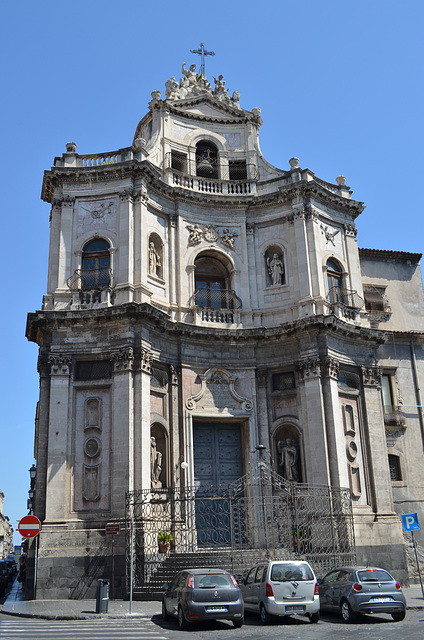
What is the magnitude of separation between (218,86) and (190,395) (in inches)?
669

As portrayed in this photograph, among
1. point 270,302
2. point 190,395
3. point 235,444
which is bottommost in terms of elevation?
point 235,444

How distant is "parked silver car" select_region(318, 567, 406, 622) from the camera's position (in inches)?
647

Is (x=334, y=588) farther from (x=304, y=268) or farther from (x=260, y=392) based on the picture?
(x=304, y=268)

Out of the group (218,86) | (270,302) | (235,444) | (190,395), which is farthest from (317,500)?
(218,86)

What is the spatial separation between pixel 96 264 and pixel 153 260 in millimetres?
2426

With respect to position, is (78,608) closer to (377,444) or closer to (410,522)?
(410,522)

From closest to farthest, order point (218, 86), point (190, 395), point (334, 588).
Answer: point (334, 588), point (190, 395), point (218, 86)

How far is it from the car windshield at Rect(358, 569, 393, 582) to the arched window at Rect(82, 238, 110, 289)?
15.6 metres

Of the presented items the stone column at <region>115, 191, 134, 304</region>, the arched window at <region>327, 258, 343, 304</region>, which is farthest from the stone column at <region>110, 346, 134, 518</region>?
the arched window at <region>327, 258, 343, 304</region>

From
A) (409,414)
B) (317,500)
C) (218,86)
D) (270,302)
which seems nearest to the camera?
(317,500)

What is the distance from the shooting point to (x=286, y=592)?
1644 cm

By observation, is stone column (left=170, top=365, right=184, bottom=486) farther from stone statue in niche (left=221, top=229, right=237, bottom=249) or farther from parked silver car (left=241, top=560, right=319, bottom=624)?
parked silver car (left=241, top=560, right=319, bottom=624)

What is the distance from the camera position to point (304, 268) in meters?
29.9

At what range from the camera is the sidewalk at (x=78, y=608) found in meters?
18.4
